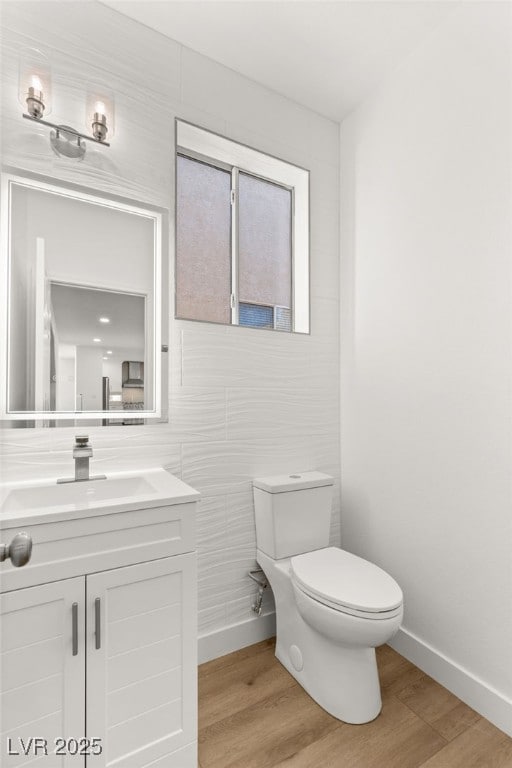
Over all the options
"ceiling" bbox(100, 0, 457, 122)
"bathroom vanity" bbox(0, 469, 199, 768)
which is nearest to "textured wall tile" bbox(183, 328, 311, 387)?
"bathroom vanity" bbox(0, 469, 199, 768)

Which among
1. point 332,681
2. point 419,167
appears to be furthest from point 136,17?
point 332,681

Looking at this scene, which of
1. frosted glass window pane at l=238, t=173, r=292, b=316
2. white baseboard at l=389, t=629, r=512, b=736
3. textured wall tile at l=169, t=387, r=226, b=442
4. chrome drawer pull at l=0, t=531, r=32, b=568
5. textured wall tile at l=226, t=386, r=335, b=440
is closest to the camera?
chrome drawer pull at l=0, t=531, r=32, b=568

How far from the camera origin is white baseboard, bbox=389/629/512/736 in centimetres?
136

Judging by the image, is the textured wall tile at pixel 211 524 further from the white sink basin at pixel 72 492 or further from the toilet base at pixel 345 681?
the toilet base at pixel 345 681

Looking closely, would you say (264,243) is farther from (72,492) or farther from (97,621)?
(97,621)

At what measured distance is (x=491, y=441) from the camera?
1416mm

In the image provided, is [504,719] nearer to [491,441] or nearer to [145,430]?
[491,441]

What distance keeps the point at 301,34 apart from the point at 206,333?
1.30m

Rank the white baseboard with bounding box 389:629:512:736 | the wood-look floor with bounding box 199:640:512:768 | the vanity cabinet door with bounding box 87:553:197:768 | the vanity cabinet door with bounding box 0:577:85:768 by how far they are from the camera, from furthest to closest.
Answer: the white baseboard with bounding box 389:629:512:736
the wood-look floor with bounding box 199:640:512:768
the vanity cabinet door with bounding box 87:553:197:768
the vanity cabinet door with bounding box 0:577:85:768

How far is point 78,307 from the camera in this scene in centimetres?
151

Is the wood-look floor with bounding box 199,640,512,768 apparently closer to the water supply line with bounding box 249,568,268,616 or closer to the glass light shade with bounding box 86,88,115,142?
the water supply line with bounding box 249,568,268,616

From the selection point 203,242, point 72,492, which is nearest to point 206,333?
point 203,242

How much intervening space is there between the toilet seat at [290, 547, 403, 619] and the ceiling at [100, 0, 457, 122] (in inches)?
84.9

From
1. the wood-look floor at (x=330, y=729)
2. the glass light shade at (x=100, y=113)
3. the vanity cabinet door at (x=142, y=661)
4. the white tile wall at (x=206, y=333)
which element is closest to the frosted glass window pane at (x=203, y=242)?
the white tile wall at (x=206, y=333)
